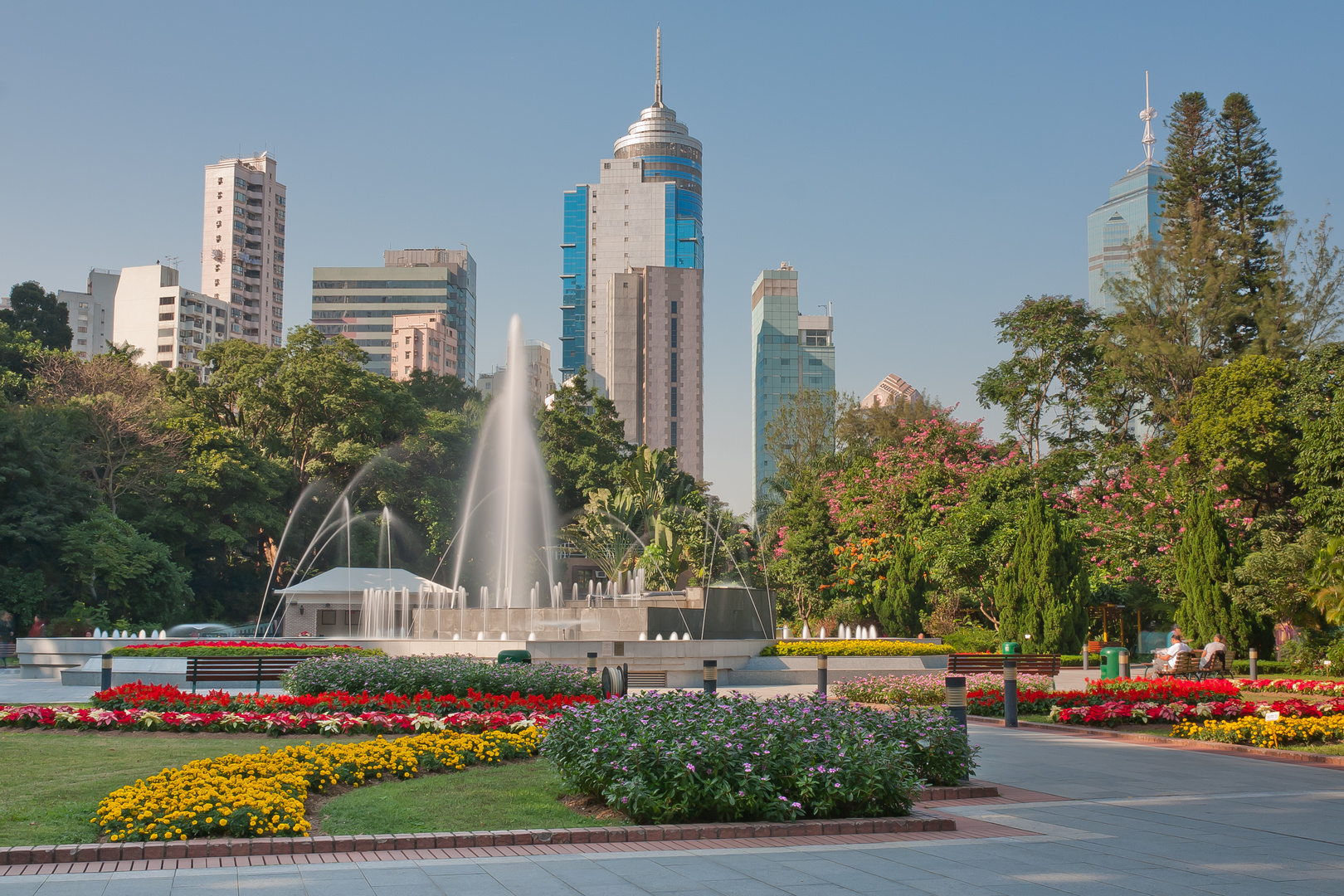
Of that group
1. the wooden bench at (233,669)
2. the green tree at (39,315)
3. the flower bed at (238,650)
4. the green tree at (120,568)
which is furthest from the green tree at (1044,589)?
the green tree at (39,315)

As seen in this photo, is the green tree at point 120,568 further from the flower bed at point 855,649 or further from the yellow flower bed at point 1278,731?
the yellow flower bed at point 1278,731

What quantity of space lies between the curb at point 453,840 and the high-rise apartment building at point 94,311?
134680 mm

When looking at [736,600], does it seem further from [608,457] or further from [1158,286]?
[608,457]

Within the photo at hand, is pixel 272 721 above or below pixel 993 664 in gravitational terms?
above

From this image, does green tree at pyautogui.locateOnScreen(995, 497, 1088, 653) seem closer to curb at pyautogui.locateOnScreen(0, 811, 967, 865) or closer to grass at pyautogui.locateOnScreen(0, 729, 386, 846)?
grass at pyautogui.locateOnScreen(0, 729, 386, 846)

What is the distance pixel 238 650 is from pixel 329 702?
10.8m

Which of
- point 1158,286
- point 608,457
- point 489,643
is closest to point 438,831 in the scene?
point 489,643

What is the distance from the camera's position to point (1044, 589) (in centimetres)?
3303

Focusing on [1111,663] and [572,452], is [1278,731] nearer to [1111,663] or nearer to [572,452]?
[1111,663]

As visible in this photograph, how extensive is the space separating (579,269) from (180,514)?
13278cm

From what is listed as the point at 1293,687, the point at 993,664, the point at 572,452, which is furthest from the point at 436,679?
the point at 572,452

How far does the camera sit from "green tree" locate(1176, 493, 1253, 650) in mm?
30531

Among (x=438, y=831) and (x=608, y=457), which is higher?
(x=608, y=457)

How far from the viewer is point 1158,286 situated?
3972cm
